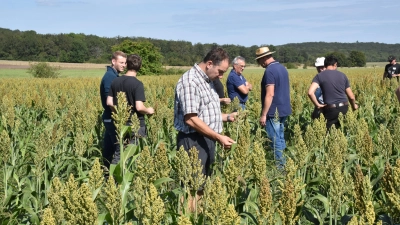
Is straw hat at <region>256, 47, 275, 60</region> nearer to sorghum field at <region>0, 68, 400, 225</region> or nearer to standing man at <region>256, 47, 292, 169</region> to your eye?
standing man at <region>256, 47, 292, 169</region>

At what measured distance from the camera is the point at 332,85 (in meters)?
6.42

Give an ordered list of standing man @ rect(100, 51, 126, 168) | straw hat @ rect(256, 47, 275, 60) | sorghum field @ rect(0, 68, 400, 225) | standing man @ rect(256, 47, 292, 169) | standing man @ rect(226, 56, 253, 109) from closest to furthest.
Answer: sorghum field @ rect(0, 68, 400, 225) → standing man @ rect(100, 51, 126, 168) → standing man @ rect(256, 47, 292, 169) → straw hat @ rect(256, 47, 275, 60) → standing man @ rect(226, 56, 253, 109)

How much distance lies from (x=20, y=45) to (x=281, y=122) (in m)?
68.8

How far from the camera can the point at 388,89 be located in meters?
11.9

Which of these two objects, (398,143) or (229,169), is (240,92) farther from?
(229,169)

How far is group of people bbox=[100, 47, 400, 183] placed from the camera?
3.90 m

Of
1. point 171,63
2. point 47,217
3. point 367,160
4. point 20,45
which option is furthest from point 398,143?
point 20,45

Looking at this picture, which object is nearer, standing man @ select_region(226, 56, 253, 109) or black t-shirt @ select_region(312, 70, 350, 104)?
black t-shirt @ select_region(312, 70, 350, 104)

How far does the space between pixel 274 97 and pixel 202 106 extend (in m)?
2.15

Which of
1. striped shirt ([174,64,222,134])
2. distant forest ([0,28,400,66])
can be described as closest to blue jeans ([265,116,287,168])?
striped shirt ([174,64,222,134])

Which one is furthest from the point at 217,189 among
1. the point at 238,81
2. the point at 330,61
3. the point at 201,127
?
the point at 238,81

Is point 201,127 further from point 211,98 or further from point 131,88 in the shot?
point 131,88

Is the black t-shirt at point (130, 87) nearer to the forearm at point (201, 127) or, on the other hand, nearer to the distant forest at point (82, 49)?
the forearm at point (201, 127)

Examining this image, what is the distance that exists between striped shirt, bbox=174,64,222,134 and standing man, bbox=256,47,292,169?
178 centimetres
